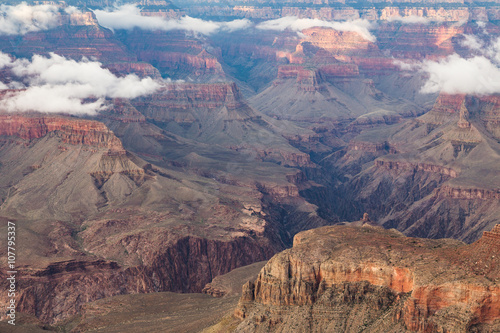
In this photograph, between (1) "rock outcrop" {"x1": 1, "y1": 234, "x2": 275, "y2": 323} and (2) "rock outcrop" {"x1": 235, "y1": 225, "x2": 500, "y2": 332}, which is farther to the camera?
(1) "rock outcrop" {"x1": 1, "y1": 234, "x2": 275, "y2": 323}

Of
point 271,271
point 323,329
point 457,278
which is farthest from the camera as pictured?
point 271,271

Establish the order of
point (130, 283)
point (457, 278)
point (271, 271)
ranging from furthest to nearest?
point (130, 283) → point (271, 271) → point (457, 278)

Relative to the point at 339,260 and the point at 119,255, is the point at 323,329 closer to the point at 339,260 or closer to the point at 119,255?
the point at 339,260

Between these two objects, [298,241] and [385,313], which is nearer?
[385,313]

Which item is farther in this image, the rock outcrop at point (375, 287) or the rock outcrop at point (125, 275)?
the rock outcrop at point (125, 275)

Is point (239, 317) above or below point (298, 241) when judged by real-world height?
below

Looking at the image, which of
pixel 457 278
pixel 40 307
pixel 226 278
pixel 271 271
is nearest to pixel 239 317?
pixel 271 271

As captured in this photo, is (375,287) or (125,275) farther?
(125,275)

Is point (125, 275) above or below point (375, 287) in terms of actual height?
above
